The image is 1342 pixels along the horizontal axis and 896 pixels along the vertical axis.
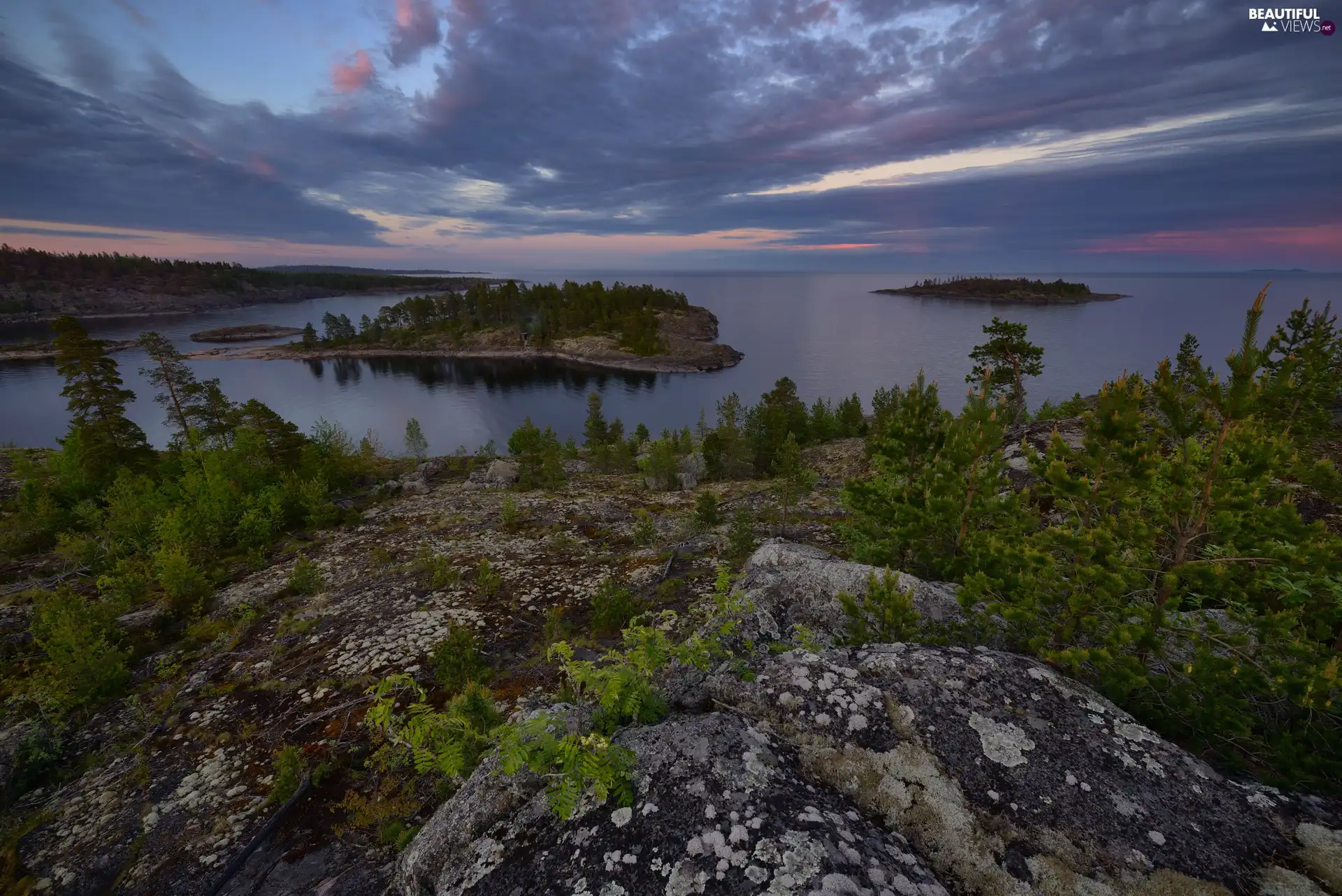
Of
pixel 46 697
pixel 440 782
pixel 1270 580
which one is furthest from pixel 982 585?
pixel 46 697

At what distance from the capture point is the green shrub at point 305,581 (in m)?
16.2

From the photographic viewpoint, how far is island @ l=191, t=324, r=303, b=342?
156 meters

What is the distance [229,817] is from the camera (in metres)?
8.02

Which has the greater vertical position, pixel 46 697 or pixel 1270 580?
pixel 1270 580

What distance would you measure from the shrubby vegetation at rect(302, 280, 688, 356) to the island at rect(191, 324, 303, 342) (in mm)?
28954

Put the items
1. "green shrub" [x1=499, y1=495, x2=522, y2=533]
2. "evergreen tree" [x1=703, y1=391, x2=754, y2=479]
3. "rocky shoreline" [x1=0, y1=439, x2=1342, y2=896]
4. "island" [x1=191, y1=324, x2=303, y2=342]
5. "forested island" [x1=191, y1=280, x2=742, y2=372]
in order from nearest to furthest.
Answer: "rocky shoreline" [x1=0, y1=439, x2=1342, y2=896]
"green shrub" [x1=499, y1=495, x2=522, y2=533]
"evergreen tree" [x1=703, y1=391, x2=754, y2=479]
"forested island" [x1=191, y1=280, x2=742, y2=372]
"island" [x1=191, y1=324, x2=303, y2=342]

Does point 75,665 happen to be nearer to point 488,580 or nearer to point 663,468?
point 488,580

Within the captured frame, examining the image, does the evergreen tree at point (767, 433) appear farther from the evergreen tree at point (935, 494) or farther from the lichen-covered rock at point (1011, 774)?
the lichen-covered rock at point (1011, 774)

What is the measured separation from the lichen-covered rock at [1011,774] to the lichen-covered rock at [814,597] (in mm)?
2468

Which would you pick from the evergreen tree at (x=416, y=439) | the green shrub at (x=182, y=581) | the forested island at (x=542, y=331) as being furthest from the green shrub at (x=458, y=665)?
the forested island at (x=542, y=331)

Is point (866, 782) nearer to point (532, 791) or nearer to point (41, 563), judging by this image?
point (532, 791)

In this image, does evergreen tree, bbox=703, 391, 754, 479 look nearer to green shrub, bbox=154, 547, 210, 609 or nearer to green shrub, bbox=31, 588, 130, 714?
green shrub, bbox=154, 547, 210, 609

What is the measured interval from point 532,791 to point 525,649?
25.3 feet

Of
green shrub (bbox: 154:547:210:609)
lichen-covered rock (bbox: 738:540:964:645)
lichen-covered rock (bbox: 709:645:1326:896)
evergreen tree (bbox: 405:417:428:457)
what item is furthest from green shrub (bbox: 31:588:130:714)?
evergreen tree (bbox: 405:417:428:457)
